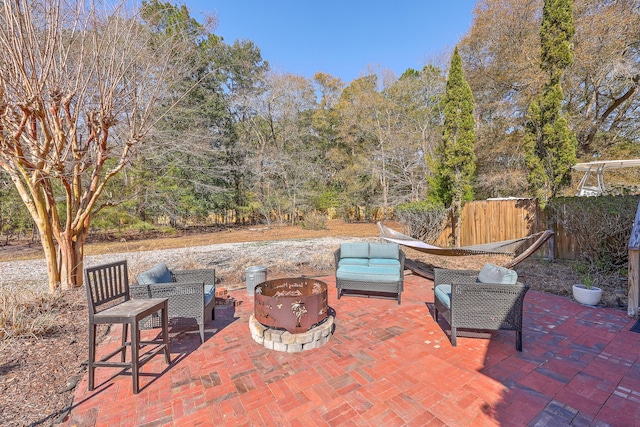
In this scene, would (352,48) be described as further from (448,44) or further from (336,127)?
(336,127)

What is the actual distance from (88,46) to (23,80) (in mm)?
1094

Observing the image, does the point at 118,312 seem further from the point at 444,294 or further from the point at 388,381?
the point at 444,294

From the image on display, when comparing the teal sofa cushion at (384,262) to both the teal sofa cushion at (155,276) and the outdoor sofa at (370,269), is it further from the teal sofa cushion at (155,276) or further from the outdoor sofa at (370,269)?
the teal sofa cushion at (155,276)

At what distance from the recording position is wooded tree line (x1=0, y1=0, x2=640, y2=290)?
846cm

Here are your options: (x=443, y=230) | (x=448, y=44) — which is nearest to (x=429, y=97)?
(x=448, y=44)

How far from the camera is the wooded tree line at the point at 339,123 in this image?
27.8ft

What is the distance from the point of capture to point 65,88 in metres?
3.71

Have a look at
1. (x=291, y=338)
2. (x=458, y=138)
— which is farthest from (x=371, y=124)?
(x=291, y=338)

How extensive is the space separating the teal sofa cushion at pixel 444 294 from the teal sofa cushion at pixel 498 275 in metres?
0.38

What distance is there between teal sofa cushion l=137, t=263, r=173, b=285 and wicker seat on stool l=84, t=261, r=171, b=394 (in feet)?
0.68

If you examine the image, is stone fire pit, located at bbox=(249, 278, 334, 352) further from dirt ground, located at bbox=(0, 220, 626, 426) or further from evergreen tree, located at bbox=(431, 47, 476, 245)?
evergreen tree, located at bbox=(431, 47, 476, 245)

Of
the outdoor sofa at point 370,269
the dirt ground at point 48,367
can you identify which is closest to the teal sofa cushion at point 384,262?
the outdoor sofa at point 370,269

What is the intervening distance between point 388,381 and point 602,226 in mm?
5894

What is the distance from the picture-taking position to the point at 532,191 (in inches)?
280
